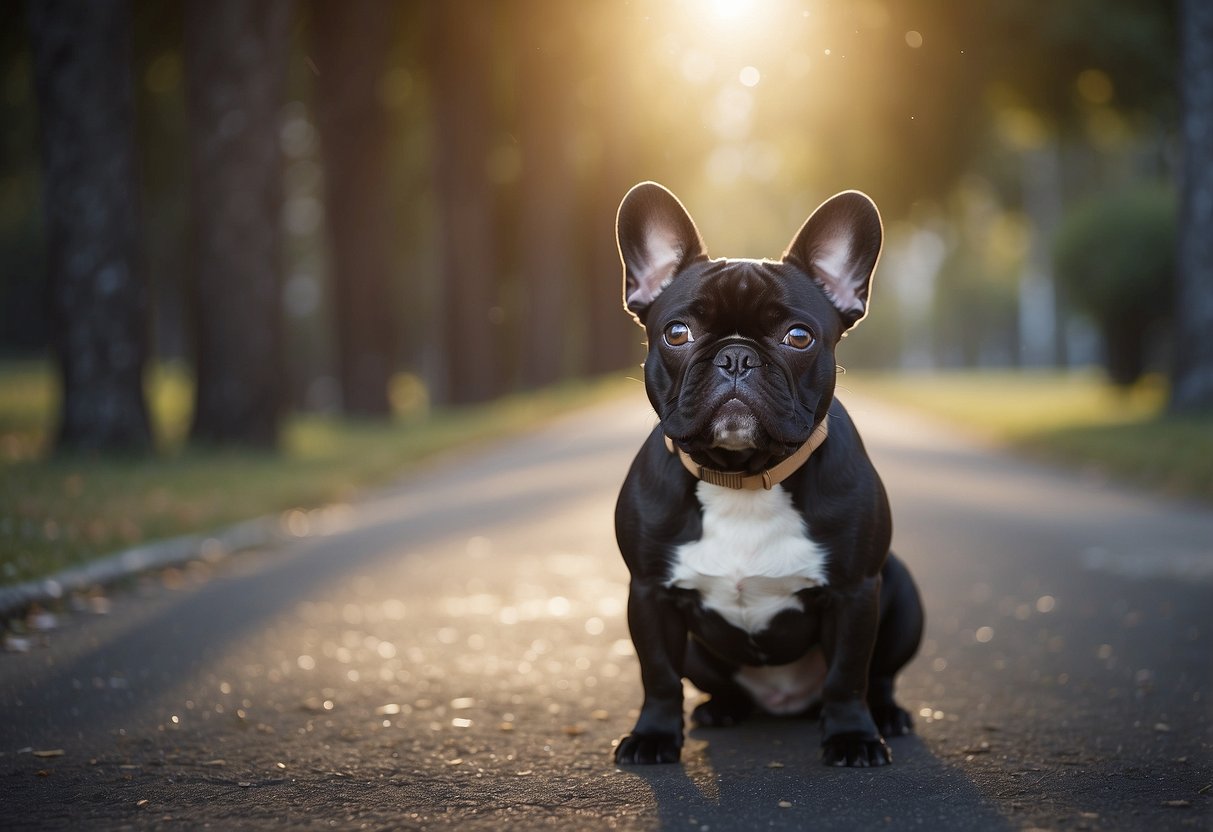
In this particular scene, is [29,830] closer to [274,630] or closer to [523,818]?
[523,818]

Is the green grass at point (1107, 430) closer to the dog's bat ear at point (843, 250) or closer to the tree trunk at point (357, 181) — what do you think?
the dog's bat ear at point (843, 250)

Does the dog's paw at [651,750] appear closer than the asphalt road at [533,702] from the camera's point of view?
No

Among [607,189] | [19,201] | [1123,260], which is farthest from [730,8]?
[19,201]

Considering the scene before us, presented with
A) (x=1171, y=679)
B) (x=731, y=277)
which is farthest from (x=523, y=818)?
(x=1171, y=679)

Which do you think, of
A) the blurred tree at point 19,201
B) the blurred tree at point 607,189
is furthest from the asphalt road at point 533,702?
the blurred tree at point 607,189

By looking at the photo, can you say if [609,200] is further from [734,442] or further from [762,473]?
[734,442]

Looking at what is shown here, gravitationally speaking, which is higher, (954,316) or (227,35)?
(227,35)

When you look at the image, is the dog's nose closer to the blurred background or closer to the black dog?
the black dog

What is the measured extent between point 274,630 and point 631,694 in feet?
6.99

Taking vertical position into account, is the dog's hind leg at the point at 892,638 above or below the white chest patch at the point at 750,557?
below

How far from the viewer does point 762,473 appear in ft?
12.5

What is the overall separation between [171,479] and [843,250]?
9.27m

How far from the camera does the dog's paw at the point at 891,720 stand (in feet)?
14.4

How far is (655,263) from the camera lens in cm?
411
